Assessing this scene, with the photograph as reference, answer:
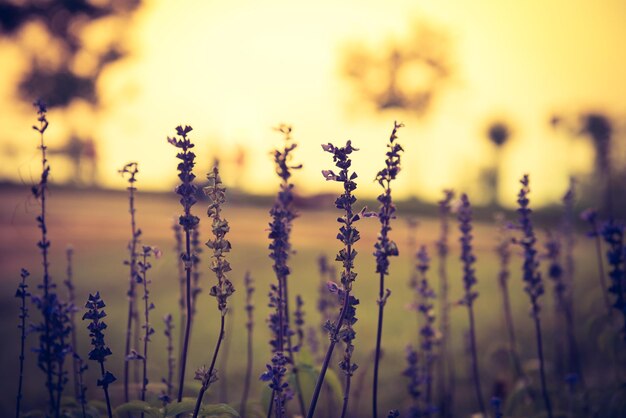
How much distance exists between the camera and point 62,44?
31688 mm

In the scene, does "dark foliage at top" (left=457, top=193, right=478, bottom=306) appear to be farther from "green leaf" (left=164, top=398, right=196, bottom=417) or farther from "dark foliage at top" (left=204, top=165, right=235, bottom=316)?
"green leaf" (left=164, top=398, right=196, bottom=417)

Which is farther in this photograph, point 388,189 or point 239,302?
point 239,302

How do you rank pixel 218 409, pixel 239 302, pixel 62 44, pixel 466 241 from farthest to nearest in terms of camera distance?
pixel 62 44
pixel 239 302
pixel 466 241
pixel 218 409

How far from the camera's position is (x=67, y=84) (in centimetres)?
3105

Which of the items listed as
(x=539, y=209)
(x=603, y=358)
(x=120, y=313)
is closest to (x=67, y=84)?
(x=539, y=209)

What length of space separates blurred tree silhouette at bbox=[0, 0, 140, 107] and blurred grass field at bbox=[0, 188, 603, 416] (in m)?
16.6

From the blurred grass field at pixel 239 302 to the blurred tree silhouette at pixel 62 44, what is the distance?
54.5 feet

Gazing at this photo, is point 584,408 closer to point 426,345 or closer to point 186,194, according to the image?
point 426,345

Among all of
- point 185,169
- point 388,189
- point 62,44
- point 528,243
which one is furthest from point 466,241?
point 62,44

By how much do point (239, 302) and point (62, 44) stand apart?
2825 centimetres

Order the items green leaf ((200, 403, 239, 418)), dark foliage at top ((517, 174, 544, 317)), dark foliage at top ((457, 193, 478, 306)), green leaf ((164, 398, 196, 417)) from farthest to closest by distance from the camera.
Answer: dark foliage at top ((457, 193, 478, 306)) → dark foliage at top ((517, 174, 544, 317)) → green leaf ((164, 398, 196, 417)) → green leaf ((200, 403, 239, 418))

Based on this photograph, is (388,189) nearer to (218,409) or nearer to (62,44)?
(218,409)

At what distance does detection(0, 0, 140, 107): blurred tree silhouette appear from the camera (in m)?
29.4

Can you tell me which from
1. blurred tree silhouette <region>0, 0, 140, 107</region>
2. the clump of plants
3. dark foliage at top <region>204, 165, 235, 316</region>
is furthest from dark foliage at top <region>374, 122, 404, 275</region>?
blurred tree silhouette <region>0, 0, 140, 107</region>
